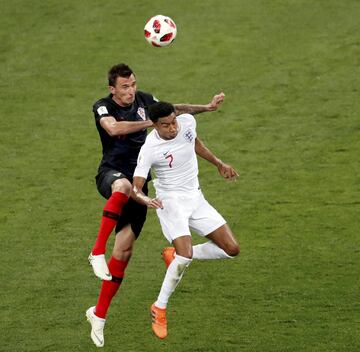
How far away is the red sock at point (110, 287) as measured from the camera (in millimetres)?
14195

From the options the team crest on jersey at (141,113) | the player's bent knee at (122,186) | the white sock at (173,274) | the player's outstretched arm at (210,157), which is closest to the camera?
the white sock at (173,274)

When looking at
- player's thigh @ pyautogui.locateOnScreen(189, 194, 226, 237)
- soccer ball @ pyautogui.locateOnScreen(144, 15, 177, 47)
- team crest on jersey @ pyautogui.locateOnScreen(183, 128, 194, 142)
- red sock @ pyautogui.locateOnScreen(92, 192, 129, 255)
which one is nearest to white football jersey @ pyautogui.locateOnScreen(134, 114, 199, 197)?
team crest on jersey @ pyautogui.locateOnScreen(183, 128, 194, 142)

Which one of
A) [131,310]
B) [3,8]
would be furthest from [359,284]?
[3,8]

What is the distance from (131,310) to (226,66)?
916cm

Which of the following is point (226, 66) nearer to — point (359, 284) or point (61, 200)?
point (61, 200)

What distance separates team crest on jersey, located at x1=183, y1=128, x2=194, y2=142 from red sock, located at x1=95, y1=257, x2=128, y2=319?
177 centimetres

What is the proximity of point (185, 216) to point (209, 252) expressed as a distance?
737 mm

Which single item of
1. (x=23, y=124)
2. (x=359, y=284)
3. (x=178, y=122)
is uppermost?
(x=178, y=122)

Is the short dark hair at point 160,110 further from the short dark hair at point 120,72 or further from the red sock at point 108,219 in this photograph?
the red sock at point 108,219

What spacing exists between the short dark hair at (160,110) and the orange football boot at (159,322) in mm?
2253

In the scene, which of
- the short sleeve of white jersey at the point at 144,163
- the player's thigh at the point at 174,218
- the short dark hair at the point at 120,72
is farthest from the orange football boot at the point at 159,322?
the short dark hair at the point at 120,72

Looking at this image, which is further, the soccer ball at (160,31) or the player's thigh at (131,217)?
the soccer ball at (160,31)

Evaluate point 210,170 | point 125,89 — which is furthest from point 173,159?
point 210,170

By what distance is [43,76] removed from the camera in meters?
23.3
